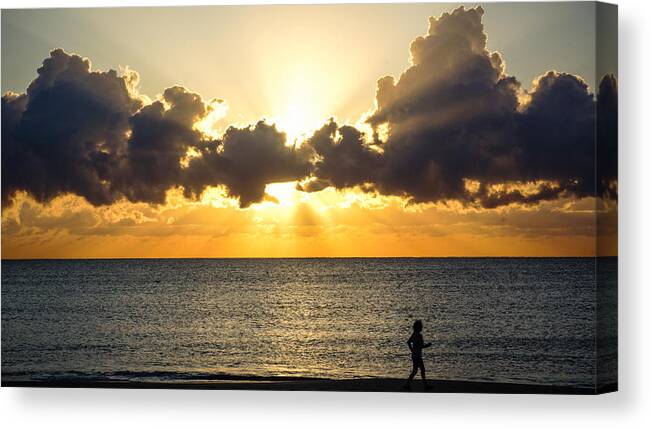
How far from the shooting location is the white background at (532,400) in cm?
1540

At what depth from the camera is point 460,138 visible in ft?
59.6

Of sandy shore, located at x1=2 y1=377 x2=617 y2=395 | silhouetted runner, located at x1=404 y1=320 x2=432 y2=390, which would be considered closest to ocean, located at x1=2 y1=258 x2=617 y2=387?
sandy shore, located at x1=2 y1=377 x2=617 y2=395

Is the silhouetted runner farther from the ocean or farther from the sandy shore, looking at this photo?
the ocean

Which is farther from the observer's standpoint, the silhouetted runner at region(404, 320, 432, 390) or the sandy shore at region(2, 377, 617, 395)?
the silhouetted runner at region(404, 320, 432, 390)

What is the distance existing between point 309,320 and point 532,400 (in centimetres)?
2612

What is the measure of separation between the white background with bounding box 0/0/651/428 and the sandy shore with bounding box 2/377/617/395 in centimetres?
11

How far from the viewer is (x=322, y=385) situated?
16.4 meters

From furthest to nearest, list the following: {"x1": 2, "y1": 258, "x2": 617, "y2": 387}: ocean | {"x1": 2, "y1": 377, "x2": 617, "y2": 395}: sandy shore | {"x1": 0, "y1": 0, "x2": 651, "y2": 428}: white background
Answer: {"x1": 2, "y1": 258, "x2": 617, "y2": 387}: ocean → {"x1": 2, "y1": 377, "x2": 617, "y2": 395}: sandy shore → {"x1": 0, "y1": 0, "x2": 651, "y2": 428}: white background

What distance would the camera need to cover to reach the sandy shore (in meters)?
16.0

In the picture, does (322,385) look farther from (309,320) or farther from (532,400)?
(309,320)

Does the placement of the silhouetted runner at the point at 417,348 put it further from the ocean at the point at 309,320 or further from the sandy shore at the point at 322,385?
the ocean at the point at 309,320

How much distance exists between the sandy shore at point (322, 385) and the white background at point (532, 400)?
114 mm

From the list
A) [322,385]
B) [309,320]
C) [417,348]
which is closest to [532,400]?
[417,348]

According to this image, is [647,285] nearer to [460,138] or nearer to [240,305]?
[460,138]
